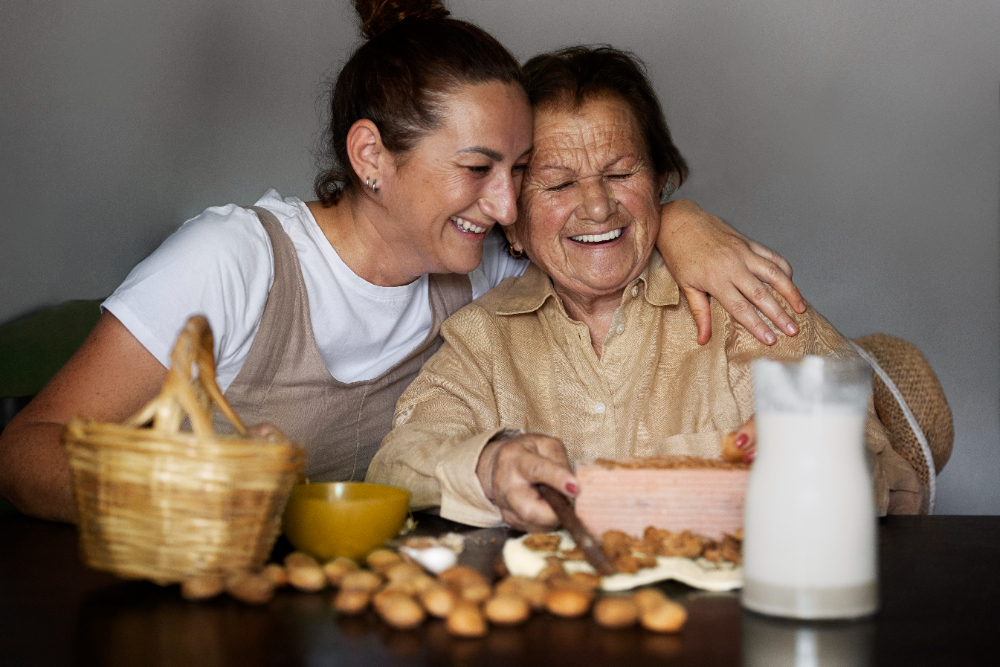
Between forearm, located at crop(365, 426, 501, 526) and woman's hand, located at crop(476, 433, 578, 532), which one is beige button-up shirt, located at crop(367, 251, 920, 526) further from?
woman's hand, located at crop(476, 433, 578, 532)

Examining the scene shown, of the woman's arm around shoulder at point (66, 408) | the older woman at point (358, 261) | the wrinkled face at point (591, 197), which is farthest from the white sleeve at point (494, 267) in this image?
the woman's arm around shoulder at point (66, 408)

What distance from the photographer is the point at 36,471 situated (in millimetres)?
1443

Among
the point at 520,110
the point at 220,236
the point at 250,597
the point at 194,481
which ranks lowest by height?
the point at 250,597

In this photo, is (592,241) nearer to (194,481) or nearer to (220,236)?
(220,236)

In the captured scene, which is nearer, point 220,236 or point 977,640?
point 977,640

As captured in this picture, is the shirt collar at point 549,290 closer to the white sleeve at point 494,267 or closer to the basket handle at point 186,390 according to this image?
the white sleeve at point 494,267

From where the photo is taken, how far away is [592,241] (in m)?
1.86

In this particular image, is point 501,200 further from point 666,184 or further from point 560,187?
point 666,184

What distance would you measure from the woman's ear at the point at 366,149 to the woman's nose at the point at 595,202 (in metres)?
0.40

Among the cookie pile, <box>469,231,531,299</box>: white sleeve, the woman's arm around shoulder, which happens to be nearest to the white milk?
the cookie pile

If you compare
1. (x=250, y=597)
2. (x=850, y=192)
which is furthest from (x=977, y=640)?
(x=850, y=192)

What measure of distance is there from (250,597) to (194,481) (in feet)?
0.43

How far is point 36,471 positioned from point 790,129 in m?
2.76

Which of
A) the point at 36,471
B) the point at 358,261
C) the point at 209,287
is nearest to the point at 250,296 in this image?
the point at 209,287
